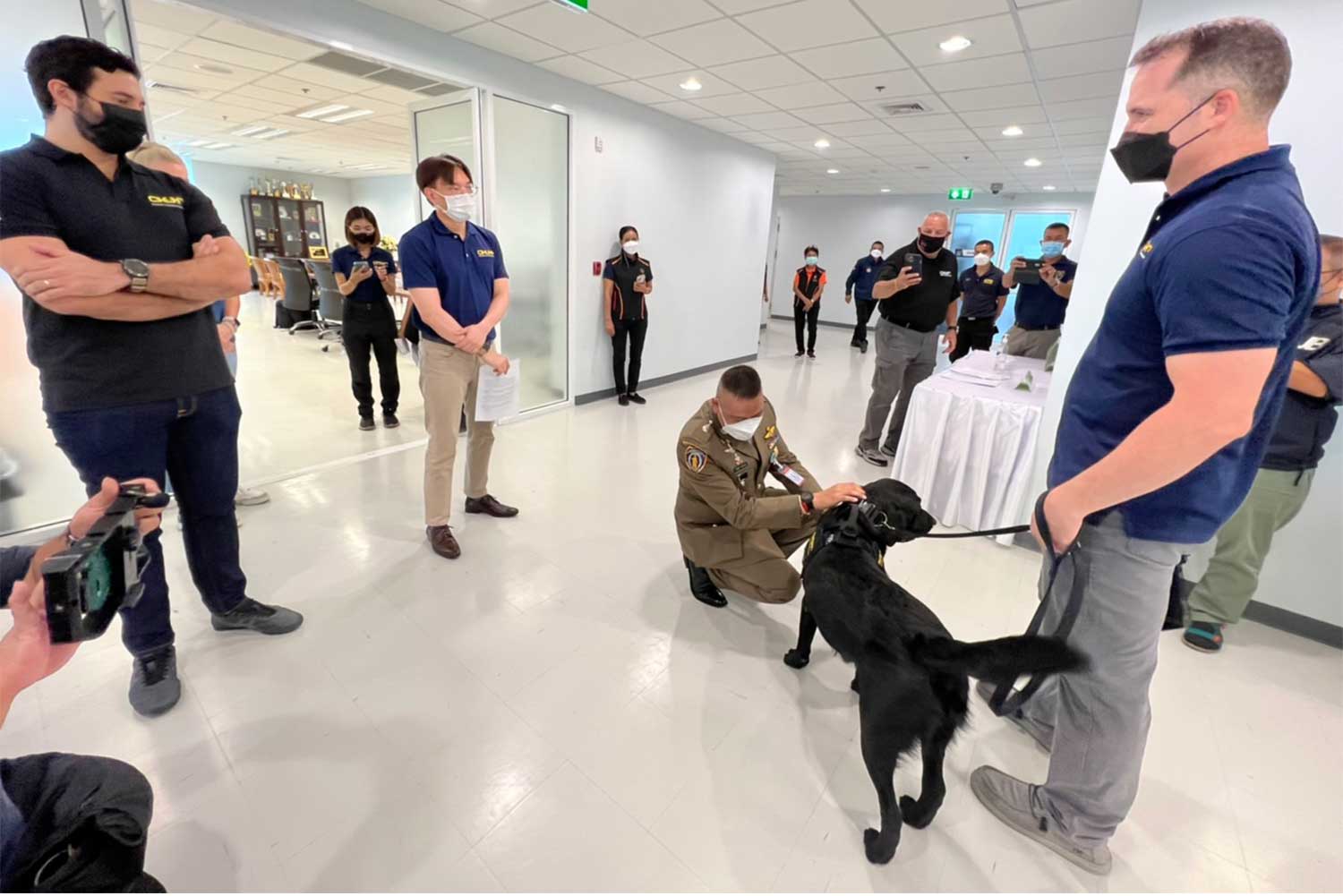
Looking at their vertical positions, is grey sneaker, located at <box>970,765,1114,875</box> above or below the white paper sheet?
below

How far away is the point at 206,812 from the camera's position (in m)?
1.36

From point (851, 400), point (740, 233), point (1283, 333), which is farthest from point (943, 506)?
point (740, 233)

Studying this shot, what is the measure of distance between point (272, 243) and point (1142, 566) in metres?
14.7

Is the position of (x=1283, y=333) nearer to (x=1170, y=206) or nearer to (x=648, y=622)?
(x=1170, y=206)

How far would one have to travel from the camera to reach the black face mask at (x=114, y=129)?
1.32 m

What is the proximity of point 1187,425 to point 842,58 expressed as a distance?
3.55 m

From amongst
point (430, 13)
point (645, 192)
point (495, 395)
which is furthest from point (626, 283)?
point (495, 395)

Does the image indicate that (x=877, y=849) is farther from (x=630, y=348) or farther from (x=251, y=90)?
(x=251, y=90)

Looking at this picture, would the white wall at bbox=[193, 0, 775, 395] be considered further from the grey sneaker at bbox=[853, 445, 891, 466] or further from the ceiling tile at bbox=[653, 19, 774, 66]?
the grey sneaker at bbox=[853, 445, 891, 466]

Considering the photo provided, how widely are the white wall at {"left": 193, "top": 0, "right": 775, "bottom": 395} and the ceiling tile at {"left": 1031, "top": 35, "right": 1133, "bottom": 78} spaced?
9.66ft

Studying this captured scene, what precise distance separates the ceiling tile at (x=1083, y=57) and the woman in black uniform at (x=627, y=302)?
2915mm

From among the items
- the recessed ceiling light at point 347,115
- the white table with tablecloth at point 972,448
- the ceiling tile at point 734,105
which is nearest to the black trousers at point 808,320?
the ceiling tile at point 734,105

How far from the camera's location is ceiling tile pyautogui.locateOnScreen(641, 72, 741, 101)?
13.3 ft

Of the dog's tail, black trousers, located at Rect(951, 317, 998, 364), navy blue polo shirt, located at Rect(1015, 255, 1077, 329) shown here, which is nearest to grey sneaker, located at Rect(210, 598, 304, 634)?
the dog's tail
